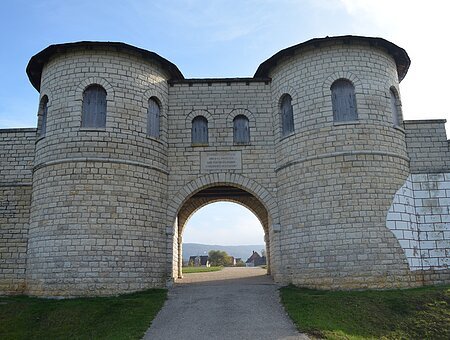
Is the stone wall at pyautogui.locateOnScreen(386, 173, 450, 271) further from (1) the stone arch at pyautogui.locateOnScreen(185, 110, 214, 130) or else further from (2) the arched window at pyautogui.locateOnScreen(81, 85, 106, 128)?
(2) the arched window at pyautogui.locateOnScreen(81, 85, 106, 128)

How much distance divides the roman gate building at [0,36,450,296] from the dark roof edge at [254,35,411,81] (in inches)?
2.6

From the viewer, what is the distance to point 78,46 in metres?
14.2

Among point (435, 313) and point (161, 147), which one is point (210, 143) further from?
point (435, 313)

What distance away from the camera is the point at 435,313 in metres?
10.5

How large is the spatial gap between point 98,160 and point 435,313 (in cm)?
1038

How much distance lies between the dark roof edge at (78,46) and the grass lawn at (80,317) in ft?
26.2

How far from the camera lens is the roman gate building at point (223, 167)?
41.8 feet

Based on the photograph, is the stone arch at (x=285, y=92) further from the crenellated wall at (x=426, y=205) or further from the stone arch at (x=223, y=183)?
the crenellated wall at (x=426, y=205)

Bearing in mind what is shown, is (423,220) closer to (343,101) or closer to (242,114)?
(343,101)

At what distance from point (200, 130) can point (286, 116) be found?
313 centimetres

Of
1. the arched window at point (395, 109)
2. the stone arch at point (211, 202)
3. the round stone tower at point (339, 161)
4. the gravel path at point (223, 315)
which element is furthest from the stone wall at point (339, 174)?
the stone arch at point (211, 202)

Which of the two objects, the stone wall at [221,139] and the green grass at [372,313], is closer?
the green grass at [372,313]

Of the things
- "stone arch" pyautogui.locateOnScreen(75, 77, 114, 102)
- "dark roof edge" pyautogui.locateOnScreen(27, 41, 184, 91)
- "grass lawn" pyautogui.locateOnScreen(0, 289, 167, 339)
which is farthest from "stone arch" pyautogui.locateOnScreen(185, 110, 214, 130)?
"grass lawn" pyautogui.locateOnScreen(0, 289, 167, 339)

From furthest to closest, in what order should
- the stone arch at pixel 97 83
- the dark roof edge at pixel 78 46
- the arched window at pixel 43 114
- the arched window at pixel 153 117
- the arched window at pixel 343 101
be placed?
the arched window at pixel 43 114, the arched window at pixel 153 117, the dark roof edge at pixel 78 46, the stone arch at pixel 97 83, the arched window at pixel 343 101
